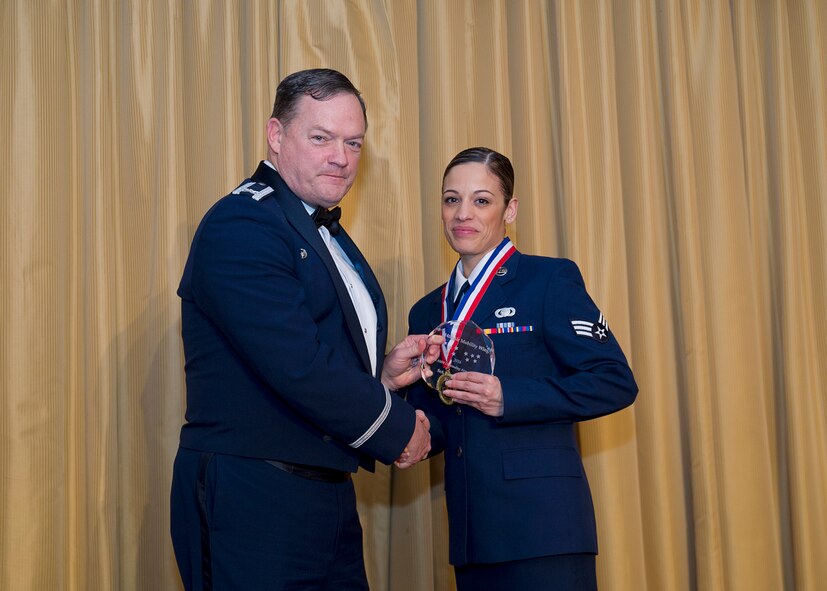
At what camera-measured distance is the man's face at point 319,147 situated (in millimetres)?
2225

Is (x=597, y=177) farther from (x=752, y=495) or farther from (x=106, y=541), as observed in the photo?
(x=106, y=541)

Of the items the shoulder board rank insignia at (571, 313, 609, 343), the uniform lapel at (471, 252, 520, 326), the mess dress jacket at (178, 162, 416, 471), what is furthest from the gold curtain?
the shoulder board rank insignia at (571, 313, 609, 343)

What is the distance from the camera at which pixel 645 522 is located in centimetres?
332

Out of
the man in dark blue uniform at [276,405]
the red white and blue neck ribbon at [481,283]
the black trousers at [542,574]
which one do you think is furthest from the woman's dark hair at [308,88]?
the black trousers at [542,574]

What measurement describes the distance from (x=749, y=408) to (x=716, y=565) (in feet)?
2.15

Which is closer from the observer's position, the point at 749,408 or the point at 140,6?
the point at 140,6

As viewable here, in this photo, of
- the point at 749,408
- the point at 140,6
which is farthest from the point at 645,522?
Answer: the point at 140,6

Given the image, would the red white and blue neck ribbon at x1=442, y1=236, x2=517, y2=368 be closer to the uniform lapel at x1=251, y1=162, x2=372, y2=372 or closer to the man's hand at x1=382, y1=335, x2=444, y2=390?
the man's hand at x1=382, y1=335, x2=444, y2=390

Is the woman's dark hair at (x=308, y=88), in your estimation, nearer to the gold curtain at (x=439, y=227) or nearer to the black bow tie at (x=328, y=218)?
the black bow tie at (x=328, y=218)

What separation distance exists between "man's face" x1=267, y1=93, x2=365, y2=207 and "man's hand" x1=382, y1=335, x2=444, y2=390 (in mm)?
486

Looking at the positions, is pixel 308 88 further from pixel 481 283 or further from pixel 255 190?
pixel 481 283

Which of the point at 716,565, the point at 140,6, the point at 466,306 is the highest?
the point at 140,6

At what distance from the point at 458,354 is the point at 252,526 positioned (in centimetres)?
73

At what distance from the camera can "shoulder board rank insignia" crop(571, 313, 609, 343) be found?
2262mm
